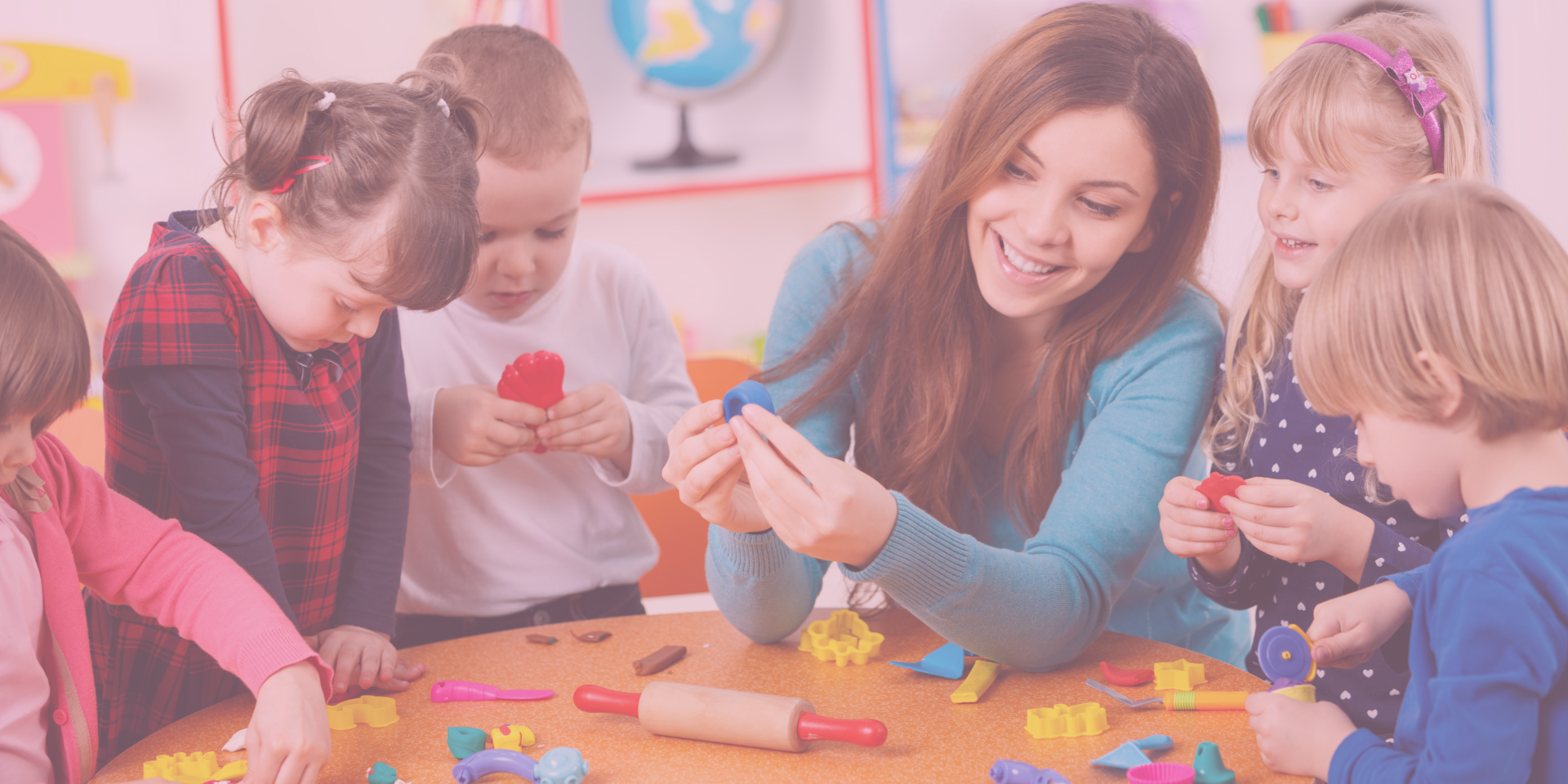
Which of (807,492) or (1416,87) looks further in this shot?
(1416,87)

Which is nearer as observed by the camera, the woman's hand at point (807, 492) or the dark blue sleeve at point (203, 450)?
the woman's hand at point (807, 492)

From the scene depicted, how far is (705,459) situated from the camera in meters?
0.94

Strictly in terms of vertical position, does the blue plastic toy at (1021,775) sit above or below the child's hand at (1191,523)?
below

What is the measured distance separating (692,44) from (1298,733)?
2.53 m

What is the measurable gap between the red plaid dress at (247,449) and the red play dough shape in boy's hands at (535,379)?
0.17 m

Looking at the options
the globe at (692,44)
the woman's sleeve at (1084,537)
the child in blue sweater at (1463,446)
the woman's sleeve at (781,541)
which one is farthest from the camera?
the globe at (692,44)

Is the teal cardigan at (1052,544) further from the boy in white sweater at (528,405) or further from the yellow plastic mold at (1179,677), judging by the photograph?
the boy in white sweater at (528,405)

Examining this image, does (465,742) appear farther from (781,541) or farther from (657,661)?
(781,541)

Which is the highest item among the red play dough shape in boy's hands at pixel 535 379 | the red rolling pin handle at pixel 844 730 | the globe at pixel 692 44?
the globe at pixel 692 44

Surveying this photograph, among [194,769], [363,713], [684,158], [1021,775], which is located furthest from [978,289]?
[684,158]

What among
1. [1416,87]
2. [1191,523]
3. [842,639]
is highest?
[1416,87]

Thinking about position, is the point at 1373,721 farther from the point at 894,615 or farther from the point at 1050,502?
the point at 894,615

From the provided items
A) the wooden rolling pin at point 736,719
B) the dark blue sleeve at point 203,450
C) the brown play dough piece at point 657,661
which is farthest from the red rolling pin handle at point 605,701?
the dark blue sleeve at point 203,450

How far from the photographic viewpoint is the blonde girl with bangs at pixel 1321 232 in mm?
1147
